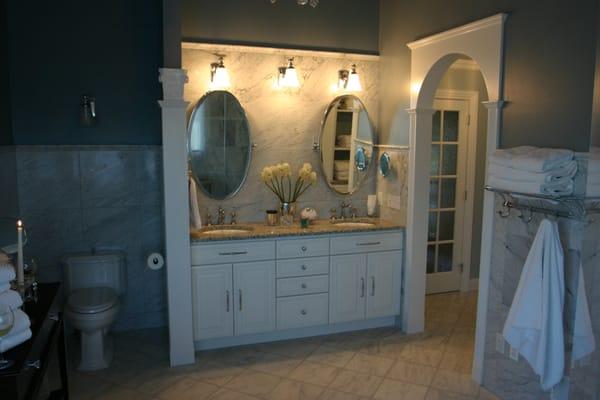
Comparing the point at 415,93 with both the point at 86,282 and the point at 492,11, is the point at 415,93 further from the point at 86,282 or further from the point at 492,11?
the point at 86,282

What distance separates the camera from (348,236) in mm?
3969

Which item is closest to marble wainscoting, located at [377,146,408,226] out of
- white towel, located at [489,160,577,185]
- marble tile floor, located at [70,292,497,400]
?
marble tile floor, located at [70,292,497,400]

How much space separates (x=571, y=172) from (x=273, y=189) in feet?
7.87

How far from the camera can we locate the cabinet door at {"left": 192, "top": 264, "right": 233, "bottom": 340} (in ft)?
11.9

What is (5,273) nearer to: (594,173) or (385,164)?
(594,173)

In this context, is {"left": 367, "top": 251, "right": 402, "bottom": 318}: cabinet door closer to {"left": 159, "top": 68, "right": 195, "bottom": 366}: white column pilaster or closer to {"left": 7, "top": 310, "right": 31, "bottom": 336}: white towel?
{"left": 159, "top": 68, "right": 195, "bottom": 366}: white column pilaster

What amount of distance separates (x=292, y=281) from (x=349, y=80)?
181 cm

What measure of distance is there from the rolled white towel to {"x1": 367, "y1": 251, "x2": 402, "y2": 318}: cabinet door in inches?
105

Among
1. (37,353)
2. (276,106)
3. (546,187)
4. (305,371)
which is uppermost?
(276,106)

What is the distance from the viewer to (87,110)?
381 cm

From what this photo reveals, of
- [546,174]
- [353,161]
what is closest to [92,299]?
[353,161]

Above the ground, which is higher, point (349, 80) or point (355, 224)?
point (349, 80)

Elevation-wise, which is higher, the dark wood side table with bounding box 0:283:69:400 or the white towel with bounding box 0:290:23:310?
the white towel with bounding box 0:290:23:310

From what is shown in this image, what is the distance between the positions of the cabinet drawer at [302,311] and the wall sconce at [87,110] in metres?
1.98
